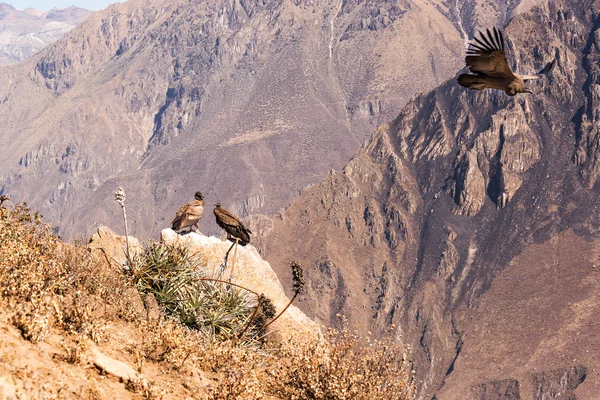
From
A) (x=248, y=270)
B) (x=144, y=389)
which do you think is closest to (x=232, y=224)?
(x=248, y=270)

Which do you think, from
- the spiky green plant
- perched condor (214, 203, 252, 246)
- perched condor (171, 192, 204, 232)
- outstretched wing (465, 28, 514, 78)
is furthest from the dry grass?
outstretched wing (465, 28, 514, 78)

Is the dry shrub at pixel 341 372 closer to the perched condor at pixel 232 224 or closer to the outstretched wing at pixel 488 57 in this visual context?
the perched condor at pixel 232 224

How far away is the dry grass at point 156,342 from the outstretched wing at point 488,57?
4943mm

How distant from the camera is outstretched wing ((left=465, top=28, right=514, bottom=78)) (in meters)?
11.1

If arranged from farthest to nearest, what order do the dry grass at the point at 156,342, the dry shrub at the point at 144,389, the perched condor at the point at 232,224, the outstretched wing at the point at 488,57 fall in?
the perched condor at the point at 232,224 < the outstretched wing at the point at 488,57 < the dry grass at the point at 156,342 < the dry shrub at the point at 144,389

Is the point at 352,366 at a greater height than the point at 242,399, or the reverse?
the point at 352,366

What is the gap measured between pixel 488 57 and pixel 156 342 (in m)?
7.02

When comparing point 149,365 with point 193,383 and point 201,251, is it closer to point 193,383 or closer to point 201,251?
point 193,383

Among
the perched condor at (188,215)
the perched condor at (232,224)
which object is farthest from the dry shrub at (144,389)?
the perched condor at (188,215)

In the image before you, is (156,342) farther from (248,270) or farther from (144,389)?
(248,270)

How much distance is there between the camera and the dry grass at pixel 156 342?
35.2 ft

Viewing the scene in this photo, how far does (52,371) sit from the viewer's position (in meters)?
9.59

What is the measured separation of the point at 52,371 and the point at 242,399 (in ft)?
8.38

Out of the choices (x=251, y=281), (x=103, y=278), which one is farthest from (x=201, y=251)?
(x=103, y=278)
